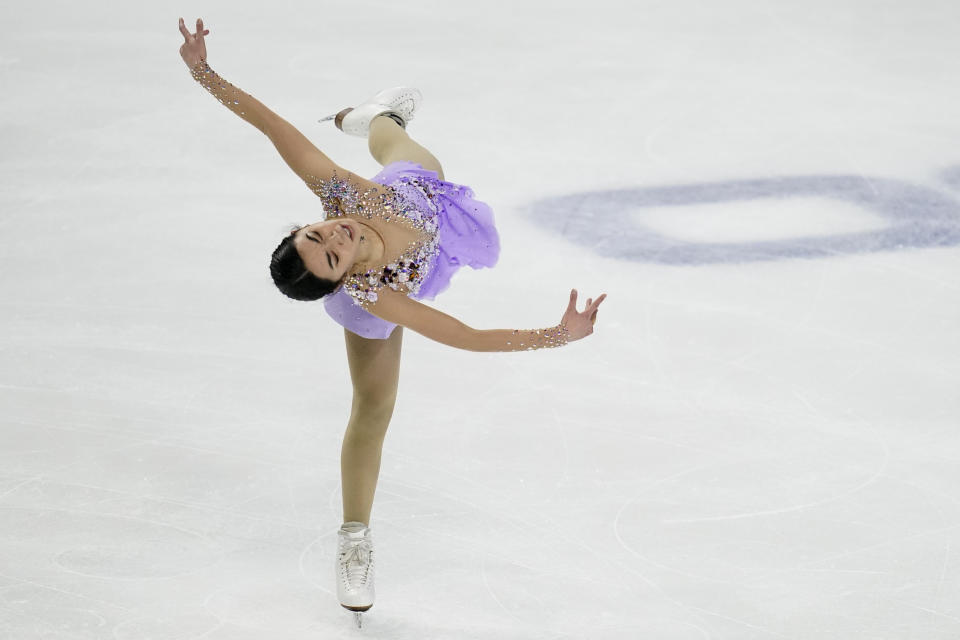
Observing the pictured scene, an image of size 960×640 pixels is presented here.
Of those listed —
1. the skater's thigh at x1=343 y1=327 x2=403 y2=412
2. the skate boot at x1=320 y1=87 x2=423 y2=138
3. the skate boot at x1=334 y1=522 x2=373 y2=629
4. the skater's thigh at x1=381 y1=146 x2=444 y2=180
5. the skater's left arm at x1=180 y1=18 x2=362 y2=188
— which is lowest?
the skate boot at x1=334 y1=522 x2=373 y2=629

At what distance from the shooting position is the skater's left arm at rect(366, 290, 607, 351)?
2660 mm

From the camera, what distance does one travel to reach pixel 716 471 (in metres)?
3.58

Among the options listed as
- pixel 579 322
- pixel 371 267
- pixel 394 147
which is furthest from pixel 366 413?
pixel 394 147

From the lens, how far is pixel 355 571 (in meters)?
2.97

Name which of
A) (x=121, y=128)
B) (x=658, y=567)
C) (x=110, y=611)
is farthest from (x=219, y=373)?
(x=121, y=128)

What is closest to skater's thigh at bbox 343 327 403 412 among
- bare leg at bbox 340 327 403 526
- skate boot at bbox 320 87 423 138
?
bare leg at bbox 340 327 403 526

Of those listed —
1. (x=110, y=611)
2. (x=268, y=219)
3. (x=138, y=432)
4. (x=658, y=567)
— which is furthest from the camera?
(x=268, y=219)

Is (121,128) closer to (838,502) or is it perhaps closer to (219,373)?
(219,373)

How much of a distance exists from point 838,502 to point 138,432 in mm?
2021

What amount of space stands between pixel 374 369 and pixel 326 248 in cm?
45

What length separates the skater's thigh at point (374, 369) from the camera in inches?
117

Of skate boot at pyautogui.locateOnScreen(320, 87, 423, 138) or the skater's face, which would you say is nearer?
the skater's face

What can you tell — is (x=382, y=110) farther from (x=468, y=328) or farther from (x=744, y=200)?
(x=744, y=200)

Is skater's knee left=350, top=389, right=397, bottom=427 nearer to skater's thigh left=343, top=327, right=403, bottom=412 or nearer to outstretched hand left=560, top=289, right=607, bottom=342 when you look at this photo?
skater's thigh left=343, top=327, right=403, bottom=412
